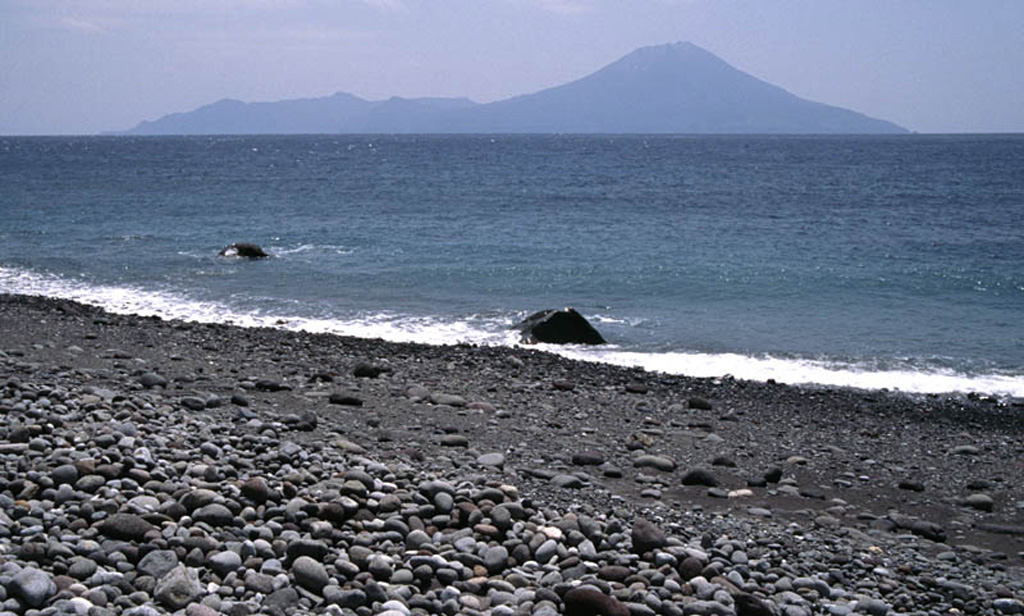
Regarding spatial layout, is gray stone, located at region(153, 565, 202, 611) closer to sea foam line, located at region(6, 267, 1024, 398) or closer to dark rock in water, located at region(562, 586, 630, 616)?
dark rock in water, located at region(562, 586, 630, 616)

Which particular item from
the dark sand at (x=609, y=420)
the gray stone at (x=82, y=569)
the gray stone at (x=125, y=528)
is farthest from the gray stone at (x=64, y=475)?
the dark sand at (x=609, y=420)

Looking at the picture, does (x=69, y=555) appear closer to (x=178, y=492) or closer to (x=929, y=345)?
(x=178, y=492)

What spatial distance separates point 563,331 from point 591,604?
12479 mm

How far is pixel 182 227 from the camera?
37000 millimetres

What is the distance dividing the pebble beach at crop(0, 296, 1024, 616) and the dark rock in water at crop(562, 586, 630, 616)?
0.03 feet

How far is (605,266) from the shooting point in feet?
91.1

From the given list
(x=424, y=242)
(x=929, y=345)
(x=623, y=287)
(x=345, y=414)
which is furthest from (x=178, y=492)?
(x=424, y=242)

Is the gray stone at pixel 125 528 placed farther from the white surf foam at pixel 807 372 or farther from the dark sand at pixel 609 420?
the white surf foam at pixel 807 372

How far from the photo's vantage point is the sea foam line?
15719mm

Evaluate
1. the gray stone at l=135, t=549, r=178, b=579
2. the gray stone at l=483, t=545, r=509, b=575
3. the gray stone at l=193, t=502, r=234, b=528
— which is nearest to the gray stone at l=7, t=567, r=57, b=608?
the gray stone at l=135, t=549, r=178, b=579

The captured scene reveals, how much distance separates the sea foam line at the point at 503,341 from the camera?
15719 mm

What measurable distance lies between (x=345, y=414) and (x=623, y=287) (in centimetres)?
1494

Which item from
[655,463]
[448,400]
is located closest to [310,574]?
[655,463]

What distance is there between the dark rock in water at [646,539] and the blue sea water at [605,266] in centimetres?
961
